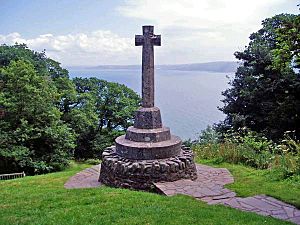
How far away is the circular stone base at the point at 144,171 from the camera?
8227 millimetres

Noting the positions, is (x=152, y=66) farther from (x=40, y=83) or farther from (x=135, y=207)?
(x=40, y=83)

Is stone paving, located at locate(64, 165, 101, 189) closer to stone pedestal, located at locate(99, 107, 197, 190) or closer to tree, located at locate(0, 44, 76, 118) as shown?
stone pedestal, located at locate(99, 107, 197, 190)

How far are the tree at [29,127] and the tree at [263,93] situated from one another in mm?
9424

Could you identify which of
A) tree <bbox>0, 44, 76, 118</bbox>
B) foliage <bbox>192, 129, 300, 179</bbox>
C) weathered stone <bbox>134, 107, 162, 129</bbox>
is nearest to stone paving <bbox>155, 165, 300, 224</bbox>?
foliage <bbox>192, 129, 300, 179</bbox>

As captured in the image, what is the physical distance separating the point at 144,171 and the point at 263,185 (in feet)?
9.29

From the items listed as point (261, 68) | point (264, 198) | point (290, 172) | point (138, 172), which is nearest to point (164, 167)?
point (138, 172)

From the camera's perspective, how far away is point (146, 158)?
857 cm

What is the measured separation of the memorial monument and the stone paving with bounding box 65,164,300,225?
0.32 metres

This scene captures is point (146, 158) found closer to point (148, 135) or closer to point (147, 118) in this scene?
point (148, 135)

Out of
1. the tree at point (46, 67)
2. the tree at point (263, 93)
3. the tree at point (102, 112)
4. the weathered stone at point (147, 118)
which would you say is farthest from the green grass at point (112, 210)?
the tree at point (102, 112)

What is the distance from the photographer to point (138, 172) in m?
8.25

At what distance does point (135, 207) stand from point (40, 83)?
13687mm

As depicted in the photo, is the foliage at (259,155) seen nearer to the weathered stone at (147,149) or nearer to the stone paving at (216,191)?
the stone paving at (216,191)

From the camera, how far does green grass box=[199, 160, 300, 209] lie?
7.11m
